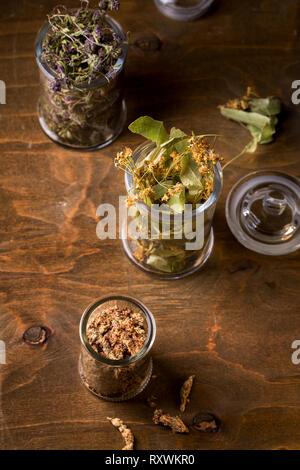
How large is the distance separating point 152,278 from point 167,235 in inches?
6.1

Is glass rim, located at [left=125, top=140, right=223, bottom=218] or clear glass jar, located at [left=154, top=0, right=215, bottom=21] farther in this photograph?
clear glass jar, located at [left=154, top=0, right=215, bottom=21]

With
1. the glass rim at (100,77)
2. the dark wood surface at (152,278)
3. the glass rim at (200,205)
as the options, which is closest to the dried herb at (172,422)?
the dark wood surface at (152,278)

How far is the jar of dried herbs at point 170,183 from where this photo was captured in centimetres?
111

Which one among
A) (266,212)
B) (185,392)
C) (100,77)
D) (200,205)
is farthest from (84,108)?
(185,392)

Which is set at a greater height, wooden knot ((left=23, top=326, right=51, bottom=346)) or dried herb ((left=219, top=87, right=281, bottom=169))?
dried herb ((left=219, top=87, right=281, bottom=169))

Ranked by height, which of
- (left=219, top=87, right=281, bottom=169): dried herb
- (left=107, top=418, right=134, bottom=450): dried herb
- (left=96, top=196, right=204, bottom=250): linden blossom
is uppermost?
(left=219, top=87, right=281, bottom=169): dried herb

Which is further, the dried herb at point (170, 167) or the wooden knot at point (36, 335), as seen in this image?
the wooden knot at point (36, 335)

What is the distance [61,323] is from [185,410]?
27 cm

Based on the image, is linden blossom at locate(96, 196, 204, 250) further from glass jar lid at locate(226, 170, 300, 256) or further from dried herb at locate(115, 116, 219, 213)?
glass jar lid at locate(226, 170, 300, 256)

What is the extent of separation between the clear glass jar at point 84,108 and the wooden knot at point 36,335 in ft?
1.20

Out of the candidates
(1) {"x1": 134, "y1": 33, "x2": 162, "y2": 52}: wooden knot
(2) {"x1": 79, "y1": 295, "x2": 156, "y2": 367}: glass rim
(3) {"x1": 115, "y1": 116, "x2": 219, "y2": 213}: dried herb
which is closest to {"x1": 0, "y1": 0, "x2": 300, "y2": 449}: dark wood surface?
(1) {"x1": 134, "y1": 33, "x2": 162, "y2": 52}: wooden knot

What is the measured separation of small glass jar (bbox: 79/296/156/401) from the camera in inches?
43.8

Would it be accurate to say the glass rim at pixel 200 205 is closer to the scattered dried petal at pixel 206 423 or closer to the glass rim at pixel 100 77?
the glass rim at pixel 100 77

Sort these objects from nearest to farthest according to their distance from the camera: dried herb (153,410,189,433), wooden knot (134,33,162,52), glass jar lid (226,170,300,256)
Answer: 1. dried herb (153,410,189,433)
2. glass jar lid (226,170,300,256)
3. wooden knot (134,33,162,52)
